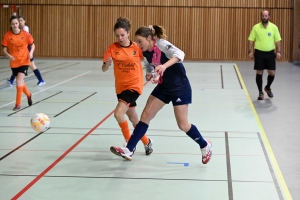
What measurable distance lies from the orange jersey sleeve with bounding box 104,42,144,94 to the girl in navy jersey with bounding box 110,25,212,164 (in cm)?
40

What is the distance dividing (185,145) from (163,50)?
1.71 metres

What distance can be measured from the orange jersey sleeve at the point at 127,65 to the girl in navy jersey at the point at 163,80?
15.7 inches

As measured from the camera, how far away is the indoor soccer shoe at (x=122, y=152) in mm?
5633

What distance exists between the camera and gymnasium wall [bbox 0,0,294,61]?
78.0 ft

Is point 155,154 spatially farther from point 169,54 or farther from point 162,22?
point 162,22

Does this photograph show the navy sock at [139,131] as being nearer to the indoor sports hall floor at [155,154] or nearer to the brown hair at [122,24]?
the indoor sports hall floor at [155,154]

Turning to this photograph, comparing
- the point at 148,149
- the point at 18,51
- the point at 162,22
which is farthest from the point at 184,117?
the point at 162,22

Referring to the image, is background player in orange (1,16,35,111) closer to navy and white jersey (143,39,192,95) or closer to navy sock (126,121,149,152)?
navy sock (126,121,149,152)

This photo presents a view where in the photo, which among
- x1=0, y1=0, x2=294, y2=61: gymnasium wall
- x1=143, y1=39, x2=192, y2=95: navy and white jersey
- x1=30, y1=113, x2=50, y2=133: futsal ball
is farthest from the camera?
x1=0, y1=0, x2=294, y2=61: gymnasium wall

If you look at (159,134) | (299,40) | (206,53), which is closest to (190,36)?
(206,53)

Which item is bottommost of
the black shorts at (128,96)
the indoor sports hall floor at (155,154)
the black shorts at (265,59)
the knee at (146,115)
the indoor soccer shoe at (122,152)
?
the indoor sports hall floor at (155,154)

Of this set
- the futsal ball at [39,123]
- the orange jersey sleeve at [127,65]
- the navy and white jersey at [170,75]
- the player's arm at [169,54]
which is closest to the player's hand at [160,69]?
the player's arm at [169,54]

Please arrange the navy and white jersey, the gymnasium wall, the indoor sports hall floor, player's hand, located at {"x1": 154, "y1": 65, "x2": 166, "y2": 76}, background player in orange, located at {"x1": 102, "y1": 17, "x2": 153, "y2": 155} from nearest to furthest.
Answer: the indoor sports hall floor, player's hand, located at {"x1": 154, "y1": 65, "x2": 166, "y2": 76}, the navy and white jersey, background player in orange, located at {"x1": 102, "y1": 17, "x2": 153, "y2": 155}, the gymnasium wall

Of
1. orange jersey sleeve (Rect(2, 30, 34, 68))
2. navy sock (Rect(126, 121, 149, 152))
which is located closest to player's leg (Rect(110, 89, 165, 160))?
navy sock (Rect(126, 121, 149, 152))
